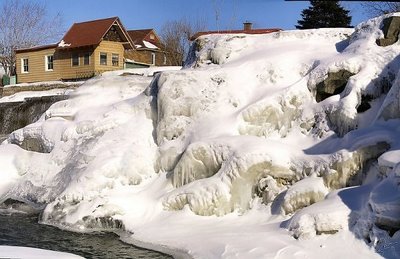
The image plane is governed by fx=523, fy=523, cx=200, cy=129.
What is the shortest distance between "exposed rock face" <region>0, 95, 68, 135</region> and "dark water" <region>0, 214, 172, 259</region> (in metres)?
11.2

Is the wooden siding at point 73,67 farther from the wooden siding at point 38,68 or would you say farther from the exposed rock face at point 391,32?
the exposed rock face at point 391,32

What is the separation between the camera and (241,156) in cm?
1002

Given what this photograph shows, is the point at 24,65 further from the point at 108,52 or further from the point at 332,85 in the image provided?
the point at 332,85

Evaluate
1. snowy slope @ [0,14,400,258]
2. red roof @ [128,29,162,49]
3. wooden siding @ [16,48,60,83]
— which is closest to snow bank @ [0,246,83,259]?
snowy slope @ [0,14,400,258]

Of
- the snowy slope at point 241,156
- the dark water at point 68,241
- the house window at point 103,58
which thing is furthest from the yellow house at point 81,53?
the dark water at point 68,241

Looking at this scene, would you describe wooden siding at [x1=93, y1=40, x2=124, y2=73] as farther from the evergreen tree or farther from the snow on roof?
the evergreen tree

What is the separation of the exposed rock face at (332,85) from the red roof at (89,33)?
2809cm

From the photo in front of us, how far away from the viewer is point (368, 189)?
8328mm

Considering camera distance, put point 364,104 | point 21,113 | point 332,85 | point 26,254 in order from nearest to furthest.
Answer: point 26,254
point 364,104
point 332,85
point 21,113

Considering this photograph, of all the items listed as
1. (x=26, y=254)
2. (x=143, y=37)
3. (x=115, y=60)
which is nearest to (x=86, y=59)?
(x=115, y=60)

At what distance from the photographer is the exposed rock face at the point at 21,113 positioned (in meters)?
21.5

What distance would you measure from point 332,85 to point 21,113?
48.3 ft

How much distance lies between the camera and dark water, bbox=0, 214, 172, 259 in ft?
27.8

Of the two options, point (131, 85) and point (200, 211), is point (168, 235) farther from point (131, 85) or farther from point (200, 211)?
point (131, 85)
